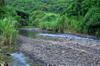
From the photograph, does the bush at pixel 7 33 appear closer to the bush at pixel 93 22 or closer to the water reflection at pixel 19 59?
the water reflection at pixel 19 59

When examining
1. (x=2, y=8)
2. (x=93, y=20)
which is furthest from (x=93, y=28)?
(x=2, y=8)

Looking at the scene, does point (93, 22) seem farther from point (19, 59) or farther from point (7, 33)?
point (19, 59)

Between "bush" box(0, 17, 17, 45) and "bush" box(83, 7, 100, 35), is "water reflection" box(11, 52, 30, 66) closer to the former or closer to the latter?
"bush" box(0, 17, 17, 45)

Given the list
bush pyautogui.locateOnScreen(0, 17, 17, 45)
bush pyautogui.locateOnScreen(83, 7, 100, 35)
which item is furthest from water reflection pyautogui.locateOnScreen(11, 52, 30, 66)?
bush pyautogui.locateOnScreen(83, 7, 100, 35)

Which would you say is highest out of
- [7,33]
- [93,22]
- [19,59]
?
[7,33]

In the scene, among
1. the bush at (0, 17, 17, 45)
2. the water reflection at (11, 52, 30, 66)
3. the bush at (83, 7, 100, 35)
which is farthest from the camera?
the bush at (83, 7, 100, 35)

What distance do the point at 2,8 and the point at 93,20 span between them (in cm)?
1238

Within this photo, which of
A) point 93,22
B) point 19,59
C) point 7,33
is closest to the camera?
point 19,59

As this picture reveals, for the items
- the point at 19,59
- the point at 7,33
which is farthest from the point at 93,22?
the point at 19,59

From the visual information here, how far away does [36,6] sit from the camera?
86.6 metres

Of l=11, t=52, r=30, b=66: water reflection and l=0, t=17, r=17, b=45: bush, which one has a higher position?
l=0, t=17, r=17, b=45: bush

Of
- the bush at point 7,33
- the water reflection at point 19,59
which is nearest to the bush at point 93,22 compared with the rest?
the bush at point 7,33

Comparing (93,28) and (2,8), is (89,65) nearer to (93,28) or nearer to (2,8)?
(93,28)

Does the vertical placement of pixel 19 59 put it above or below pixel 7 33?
below
